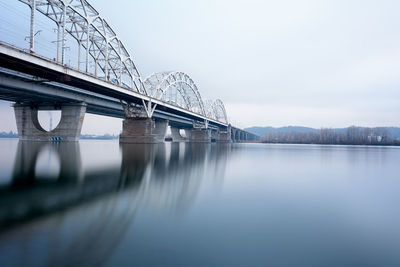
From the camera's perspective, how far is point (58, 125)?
3994cm

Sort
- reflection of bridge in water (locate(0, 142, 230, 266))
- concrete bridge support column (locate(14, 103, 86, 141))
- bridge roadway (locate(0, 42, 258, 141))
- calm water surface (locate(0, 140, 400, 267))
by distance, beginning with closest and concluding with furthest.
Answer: calm water surface (locate(0, 140, 400, 267)) → reflection of bridge in water (locate(0, 142, 230, 266)) → bridge roadway (locate(0, 42, 258, 141)) → concrete bridge support column (locate(14, 103, 86, 141))

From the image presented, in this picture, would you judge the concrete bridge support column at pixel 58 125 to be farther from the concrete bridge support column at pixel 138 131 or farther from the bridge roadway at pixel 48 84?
the concrete bridge support column at pixel 138 131

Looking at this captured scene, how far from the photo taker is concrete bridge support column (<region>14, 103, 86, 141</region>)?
3938 cm

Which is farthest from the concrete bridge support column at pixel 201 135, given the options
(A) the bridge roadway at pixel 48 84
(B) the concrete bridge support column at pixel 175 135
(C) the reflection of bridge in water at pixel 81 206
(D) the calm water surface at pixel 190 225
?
(D) the calm water surface at pixel 190 225

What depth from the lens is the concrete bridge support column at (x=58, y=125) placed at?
39378 millimetres

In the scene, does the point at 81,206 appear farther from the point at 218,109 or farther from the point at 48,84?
the point at 218,109

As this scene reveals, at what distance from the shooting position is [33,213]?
4.75 meters

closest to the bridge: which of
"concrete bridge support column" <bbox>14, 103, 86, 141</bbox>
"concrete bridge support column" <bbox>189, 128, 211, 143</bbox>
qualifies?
"concrete bridge support column" <bbox>14, 103, 86, 141</bbox>

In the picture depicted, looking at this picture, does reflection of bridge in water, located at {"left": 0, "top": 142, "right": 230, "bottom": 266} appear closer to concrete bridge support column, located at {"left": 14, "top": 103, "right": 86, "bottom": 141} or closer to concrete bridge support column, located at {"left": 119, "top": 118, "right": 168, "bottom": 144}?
concrete bridge support column, located at {"left": 14, "top": 103, "right": 86, "bottom": 141}

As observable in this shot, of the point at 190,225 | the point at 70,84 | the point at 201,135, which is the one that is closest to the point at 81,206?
the point at 190,225

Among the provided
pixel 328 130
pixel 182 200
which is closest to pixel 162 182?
pixel 182 200

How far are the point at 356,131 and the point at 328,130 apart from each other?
12.9 m

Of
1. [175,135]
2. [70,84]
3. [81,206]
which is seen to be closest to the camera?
[81,206]

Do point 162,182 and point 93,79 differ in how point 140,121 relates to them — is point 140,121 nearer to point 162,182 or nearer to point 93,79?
point 93,79
